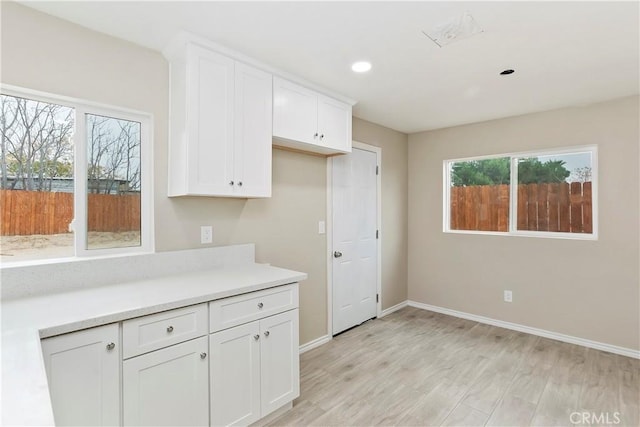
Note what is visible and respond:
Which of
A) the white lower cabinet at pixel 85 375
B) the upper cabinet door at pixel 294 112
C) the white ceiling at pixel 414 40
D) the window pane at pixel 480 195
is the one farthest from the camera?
the window pane at pixel 480 195

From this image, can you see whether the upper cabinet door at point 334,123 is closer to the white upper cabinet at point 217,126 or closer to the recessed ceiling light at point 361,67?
the recessed ceiling light at point 361,67

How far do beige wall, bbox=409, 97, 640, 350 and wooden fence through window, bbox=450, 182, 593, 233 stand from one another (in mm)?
160

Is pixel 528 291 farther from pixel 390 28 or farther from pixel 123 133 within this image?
pixel 123 133

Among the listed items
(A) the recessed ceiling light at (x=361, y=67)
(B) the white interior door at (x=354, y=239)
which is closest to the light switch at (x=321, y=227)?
(B) the white interior door at (x=354, y=239)

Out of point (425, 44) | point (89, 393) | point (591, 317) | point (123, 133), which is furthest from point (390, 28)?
point (591, 317)

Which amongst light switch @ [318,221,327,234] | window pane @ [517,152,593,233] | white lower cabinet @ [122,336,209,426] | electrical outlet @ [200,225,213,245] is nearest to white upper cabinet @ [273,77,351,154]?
light switch @ [318,221,327,234]

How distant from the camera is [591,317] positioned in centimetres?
315

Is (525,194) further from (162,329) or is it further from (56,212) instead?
(56,212)

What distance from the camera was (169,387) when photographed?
5.30 feet

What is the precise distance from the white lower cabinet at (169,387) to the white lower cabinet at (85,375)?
6 cm

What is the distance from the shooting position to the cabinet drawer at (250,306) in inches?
69.9

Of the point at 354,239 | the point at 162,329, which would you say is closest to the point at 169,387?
the point at 162,329

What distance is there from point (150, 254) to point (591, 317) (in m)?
3.89

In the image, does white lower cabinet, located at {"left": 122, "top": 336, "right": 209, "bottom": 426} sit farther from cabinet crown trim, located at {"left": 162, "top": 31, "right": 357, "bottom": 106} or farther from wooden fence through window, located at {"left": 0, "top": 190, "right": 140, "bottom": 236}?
cabinet crown trim, located at {"left": 162, "top": 31, "right": 357, "bottom": 106}
